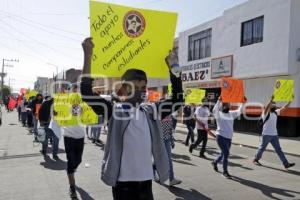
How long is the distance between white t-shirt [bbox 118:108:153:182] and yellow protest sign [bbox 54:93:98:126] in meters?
3.13

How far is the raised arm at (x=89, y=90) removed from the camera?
3.49 metres

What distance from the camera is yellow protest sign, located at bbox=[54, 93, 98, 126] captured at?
632cm

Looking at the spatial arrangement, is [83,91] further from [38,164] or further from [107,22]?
[38,164]

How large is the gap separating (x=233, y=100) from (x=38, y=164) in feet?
16.2

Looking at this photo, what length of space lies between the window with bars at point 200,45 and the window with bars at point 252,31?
335cm

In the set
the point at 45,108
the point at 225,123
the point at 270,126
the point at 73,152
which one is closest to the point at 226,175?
the point at 225,123

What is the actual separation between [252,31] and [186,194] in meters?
14.4

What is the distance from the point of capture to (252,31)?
63.2ft

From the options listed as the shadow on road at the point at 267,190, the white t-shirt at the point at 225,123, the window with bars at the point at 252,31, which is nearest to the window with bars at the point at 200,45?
the window with bars at the point at 252,31

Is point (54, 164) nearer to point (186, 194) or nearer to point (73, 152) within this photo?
point (73, 152)

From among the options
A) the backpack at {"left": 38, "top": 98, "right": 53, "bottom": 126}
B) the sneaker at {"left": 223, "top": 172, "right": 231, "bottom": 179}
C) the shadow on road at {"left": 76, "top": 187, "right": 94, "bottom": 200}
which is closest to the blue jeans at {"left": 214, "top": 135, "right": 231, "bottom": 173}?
the sneaker at {"left": 223, "top": 172, "right": 231, "bottom": 179}

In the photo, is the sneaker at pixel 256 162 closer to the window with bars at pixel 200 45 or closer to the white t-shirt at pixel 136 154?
the white t-shirt at pixel 136 154

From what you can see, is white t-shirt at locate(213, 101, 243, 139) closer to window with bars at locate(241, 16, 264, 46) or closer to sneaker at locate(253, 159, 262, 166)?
sneaker at locate(253, 159, 262, 166)

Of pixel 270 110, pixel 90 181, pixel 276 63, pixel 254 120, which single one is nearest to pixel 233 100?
pixel 270 110
